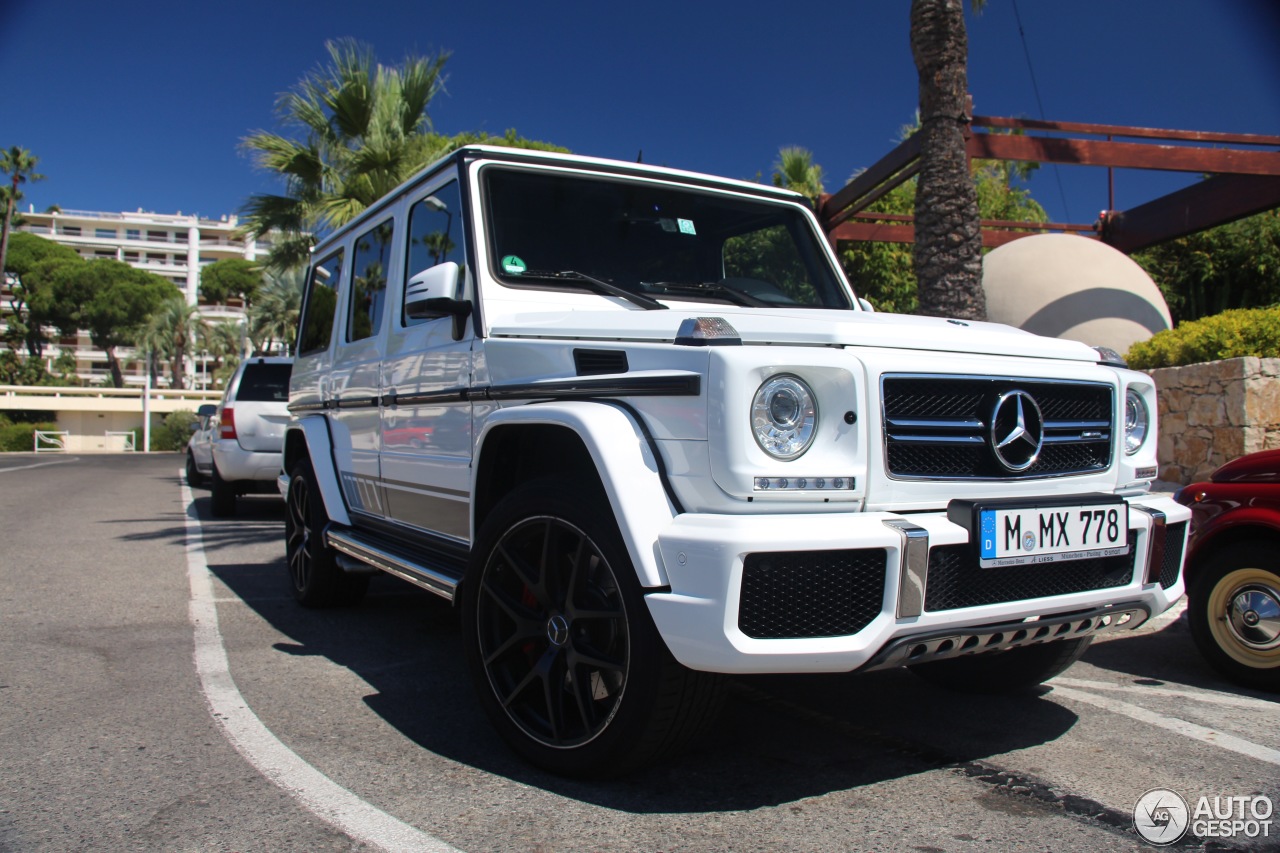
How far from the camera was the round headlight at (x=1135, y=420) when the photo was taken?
129 inches

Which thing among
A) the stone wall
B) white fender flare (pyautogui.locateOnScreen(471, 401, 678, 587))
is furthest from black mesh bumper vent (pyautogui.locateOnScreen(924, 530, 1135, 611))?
the stone wall

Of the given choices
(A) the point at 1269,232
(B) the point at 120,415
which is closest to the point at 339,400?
(A) the point at 1269,232

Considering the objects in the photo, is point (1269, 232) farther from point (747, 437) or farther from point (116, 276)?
point (116, 276)

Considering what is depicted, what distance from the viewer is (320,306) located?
576 cm

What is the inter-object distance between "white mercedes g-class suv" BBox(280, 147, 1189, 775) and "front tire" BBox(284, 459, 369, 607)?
152 centimetres

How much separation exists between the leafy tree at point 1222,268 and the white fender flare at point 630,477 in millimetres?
19769

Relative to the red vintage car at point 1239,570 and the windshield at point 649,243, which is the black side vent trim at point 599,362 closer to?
the windshield at point 649,243

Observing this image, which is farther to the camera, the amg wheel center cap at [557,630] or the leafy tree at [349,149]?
the leafy tree at [349,149]

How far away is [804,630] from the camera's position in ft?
7.89

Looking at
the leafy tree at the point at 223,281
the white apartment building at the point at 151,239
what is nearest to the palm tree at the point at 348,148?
the leafy tree at the point at 223,281

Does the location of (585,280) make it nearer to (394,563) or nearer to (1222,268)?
(394,563)

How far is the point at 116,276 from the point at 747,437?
77.4m

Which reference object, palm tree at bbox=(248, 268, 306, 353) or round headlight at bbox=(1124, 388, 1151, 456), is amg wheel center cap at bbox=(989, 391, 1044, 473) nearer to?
round headlight at bbox=(1124, 388, 1151, 456)

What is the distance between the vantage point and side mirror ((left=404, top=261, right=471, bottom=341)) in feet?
11.4
